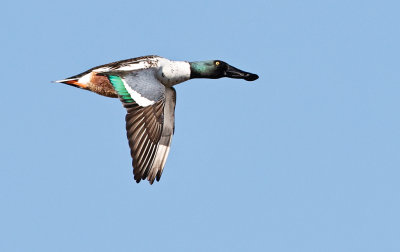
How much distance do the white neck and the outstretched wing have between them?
0.51m

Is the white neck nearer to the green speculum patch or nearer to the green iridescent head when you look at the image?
the green iridescent head

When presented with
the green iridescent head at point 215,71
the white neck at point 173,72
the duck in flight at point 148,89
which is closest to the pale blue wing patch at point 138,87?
the duck in flight at point 148,89

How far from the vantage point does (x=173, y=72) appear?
12.6 m

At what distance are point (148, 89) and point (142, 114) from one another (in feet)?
1.37

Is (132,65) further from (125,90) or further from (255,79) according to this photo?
(255,79)

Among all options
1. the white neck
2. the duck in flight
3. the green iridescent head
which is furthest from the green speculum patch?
the green iridescent head

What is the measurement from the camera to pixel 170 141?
42.4 feet

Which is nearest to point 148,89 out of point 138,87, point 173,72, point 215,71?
point 138,87

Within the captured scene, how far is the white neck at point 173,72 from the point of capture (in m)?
12.5

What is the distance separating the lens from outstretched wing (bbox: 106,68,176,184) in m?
11.4

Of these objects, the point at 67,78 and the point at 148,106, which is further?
the point at 67,78

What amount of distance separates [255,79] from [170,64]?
1340mm

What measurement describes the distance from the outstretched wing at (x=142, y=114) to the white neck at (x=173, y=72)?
51 centimetres

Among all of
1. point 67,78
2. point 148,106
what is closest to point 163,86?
point 148,106
